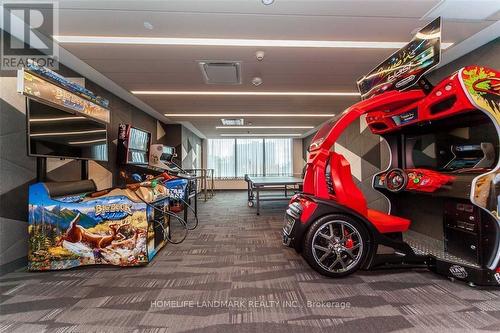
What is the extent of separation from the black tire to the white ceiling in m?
1.95

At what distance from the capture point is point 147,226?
2.28 m

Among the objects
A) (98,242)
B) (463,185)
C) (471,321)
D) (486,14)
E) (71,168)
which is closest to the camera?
(471,321)

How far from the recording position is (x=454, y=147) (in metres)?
2.46

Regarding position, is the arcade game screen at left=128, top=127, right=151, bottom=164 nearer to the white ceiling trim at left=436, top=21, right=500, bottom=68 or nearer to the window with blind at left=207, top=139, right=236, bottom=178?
the white ceiling trim at left=436, top=21, right=500, bottom=68

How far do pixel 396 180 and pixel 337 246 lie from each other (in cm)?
118

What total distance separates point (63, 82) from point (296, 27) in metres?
2.56

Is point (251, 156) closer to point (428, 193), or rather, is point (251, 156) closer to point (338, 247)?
point (428, 193)

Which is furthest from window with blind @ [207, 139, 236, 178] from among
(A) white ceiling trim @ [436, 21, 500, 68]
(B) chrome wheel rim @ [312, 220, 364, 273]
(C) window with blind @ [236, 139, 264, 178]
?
(B) chrome wheel rim @ [312, 220, 364, 273]

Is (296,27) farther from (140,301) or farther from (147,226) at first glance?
(140,301)

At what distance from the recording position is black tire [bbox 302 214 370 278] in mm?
2002

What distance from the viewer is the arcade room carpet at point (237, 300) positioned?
1419 millimetres

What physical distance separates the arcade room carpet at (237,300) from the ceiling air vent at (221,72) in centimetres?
256

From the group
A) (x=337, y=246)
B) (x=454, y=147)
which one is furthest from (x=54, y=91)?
(x=454, y=147)

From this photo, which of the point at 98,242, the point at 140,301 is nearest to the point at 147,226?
the point at 98,242
